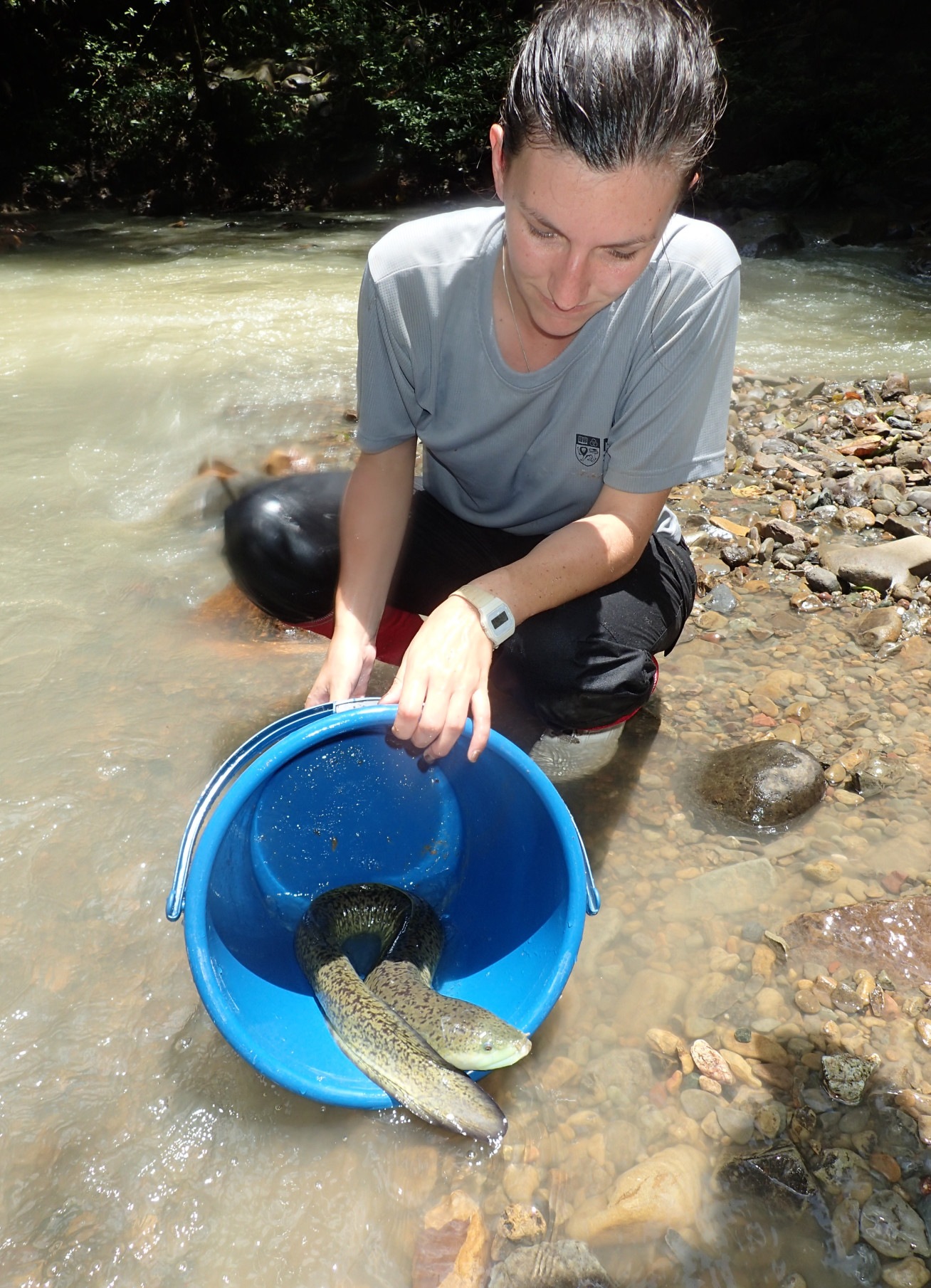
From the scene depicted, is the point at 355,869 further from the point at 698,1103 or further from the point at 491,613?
the point at 698,1103

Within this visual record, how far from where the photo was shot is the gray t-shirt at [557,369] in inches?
70.1

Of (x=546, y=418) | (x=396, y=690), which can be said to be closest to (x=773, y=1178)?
(x=396, y=690)

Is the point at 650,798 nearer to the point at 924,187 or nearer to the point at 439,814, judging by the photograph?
the point at 439,814

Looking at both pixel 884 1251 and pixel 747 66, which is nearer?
pixel 884 1251

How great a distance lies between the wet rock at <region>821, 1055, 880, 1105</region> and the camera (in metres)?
1.52

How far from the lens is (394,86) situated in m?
14.3

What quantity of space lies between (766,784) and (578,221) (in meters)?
1.40

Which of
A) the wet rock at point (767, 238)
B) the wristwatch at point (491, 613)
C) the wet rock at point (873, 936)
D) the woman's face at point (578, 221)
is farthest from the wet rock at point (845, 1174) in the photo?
the wet rock at point (767, 238)

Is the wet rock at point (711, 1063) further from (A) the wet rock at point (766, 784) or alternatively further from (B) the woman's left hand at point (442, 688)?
(B) the woman's left hand at point (442, 688)

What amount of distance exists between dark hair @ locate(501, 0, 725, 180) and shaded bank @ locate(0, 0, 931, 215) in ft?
42.4

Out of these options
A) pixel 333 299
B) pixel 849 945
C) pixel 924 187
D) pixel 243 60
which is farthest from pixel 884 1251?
pixel 243 60

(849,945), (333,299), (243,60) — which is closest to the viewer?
(849,945)

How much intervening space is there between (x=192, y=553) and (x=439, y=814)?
1935 millimetres

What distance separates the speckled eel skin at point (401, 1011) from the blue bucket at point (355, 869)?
50 millimetres
